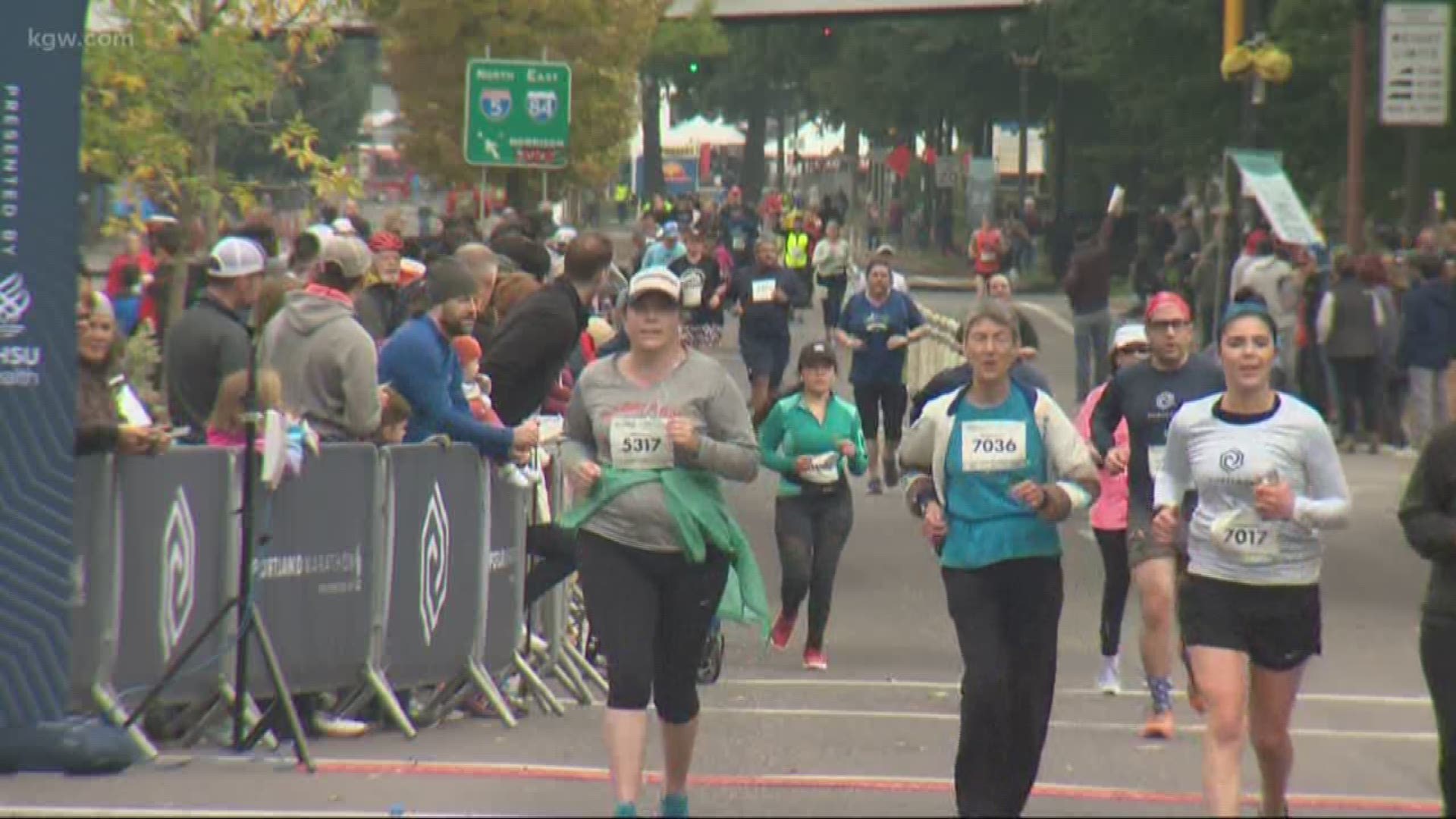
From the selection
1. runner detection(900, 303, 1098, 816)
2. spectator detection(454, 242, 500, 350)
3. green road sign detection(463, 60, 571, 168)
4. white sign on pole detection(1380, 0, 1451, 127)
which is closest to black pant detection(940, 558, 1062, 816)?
runner detection(900, 303, 1098, 816)

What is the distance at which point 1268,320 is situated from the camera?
887 cm

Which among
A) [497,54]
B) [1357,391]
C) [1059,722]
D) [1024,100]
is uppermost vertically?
[1024,100]

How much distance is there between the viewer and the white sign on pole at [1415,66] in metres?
26.5

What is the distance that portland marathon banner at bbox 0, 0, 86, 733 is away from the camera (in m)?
9.88

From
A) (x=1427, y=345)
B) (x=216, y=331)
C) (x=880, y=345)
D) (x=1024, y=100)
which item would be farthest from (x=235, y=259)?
(x=1024, y=100)

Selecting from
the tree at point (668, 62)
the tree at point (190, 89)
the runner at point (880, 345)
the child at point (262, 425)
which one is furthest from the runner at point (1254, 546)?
the tree at point (668, 62)

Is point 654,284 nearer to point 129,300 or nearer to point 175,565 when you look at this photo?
point 175,565

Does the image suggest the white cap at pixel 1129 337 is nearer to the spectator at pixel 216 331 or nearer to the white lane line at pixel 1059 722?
the white lane line at pixel 1059 722

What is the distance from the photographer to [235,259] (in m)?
12.0

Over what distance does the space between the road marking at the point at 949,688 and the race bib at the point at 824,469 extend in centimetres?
122

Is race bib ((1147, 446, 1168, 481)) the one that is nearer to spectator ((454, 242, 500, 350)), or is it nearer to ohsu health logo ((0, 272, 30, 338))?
spectator ((454, 242, 500, 350))

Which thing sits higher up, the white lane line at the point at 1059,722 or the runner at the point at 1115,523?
the runner at the point at 1115,523

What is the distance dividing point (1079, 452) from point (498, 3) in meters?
31.4

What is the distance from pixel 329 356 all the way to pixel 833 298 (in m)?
30.7
